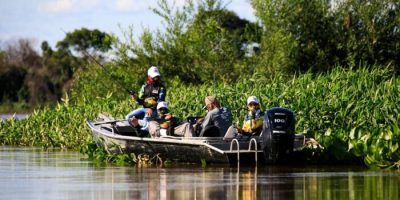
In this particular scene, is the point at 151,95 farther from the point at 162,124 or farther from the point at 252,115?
the point at 252,115

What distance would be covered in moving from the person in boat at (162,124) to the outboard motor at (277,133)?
2.46 m

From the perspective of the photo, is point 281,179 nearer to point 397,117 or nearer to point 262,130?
point 262,130

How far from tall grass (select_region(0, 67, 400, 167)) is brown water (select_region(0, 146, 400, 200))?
2.09 feet

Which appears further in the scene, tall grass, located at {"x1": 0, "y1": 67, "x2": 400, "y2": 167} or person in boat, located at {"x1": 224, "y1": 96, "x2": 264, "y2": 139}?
person in boat, located at {"x1": 224, "y1": 96, "x2": 264, "y2": 139}

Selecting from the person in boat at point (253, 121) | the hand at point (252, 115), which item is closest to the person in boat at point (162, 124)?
the person in boat at point (253, 121)

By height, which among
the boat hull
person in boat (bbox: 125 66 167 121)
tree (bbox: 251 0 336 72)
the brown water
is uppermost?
tree (bbox: 251 0 336 72)

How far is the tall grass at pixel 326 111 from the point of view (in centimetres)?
2200

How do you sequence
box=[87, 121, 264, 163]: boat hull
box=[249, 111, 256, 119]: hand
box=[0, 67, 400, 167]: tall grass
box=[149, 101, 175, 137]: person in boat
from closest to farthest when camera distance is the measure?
box=[87, 121, 264, 163]: boat hull < box=[0, 67, 400, 167]: tall grass < box=[249, 111, 256, 119]: hand < box=[149, 101, 175, 137]: person in boat

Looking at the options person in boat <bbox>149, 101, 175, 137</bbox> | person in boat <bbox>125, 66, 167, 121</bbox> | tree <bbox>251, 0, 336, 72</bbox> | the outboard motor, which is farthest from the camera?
tree <bbox>251, 0, 336, 72</bbox>

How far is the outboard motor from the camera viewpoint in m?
21.2

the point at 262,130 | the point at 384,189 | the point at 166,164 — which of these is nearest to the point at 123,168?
the point at 166,164

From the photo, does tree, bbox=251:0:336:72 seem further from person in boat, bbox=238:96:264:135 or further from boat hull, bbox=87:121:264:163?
person in boat, bbox=238:96:264:135

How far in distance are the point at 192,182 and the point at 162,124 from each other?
5.01 m

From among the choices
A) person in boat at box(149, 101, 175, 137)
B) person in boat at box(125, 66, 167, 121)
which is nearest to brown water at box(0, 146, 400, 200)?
person in boat at box(149, 101, 175, 137)
